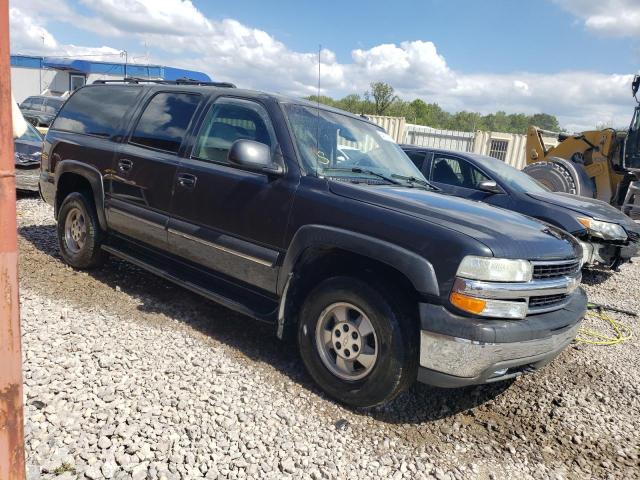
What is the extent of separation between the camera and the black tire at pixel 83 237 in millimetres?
5086

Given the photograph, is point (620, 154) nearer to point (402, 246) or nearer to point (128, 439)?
point (402, 246)

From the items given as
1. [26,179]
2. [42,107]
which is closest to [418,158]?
[26,179]

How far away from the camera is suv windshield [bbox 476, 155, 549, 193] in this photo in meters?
7.22

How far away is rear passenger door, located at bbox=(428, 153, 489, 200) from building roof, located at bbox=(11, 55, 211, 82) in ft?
96.5

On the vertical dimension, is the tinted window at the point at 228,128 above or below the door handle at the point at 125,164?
above

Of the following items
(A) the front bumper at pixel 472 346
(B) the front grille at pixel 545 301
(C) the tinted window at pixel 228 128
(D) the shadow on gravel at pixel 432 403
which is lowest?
(D) the shadow on gravel at pixel 432 403

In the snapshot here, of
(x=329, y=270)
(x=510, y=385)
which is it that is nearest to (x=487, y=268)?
(x=329, y=270)

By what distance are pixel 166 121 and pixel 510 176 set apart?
17.0ft

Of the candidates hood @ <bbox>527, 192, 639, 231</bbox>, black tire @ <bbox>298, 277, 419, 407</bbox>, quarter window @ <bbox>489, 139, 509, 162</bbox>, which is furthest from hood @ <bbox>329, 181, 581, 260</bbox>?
quarter window @ <bbox>489, 139, 509, 162</bbox>

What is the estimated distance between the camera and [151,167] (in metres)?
4.41

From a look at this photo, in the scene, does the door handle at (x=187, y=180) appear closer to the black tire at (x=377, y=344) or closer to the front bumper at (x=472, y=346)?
the black tire at (x=377, y=344)

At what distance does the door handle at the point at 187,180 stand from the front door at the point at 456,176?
429 cm

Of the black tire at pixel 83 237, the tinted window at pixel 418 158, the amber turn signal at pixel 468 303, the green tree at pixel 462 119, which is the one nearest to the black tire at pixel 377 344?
the amber turn signal at pixel 468 303

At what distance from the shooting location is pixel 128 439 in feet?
8.68
